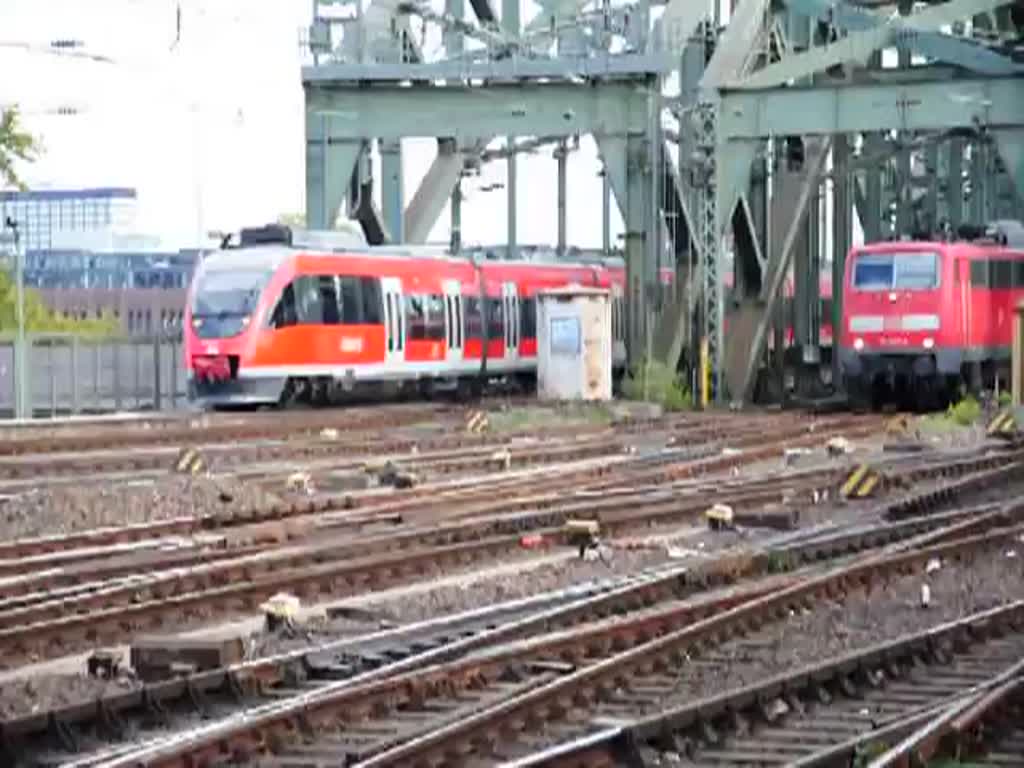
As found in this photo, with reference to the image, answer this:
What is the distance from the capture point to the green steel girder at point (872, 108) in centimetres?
3878

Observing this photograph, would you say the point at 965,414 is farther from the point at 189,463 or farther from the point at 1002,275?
the point at 189,463

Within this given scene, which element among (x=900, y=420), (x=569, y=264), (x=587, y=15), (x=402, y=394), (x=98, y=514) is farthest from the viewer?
(x=569, y=264)

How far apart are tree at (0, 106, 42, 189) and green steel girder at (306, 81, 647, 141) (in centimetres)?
2937

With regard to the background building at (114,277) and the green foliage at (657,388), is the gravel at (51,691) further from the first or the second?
the background building at (114,277)

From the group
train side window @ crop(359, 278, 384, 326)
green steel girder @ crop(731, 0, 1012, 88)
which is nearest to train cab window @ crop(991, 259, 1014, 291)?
green steel girder @ crop(731, 0, 1012, 88)

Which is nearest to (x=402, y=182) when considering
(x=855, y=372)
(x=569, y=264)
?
(x=569, y=264)

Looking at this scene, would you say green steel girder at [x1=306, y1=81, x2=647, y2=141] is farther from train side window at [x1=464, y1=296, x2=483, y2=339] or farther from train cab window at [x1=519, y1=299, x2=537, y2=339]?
train cab window at [x1=519, y1=299, x2=537, y2=339]

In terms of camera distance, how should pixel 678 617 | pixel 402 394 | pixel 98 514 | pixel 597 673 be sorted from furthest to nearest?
pixel 402 394 < pixel 98 514 < pixel 678 617 < pixel 597 673

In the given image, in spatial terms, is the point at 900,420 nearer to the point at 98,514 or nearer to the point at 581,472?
the point at 581,472

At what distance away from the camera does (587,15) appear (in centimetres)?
4219

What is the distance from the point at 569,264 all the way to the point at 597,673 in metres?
34.9

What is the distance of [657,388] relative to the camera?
40.8 meters

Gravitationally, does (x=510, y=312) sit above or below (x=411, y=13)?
below

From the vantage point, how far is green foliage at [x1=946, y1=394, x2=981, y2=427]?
3497 cm
